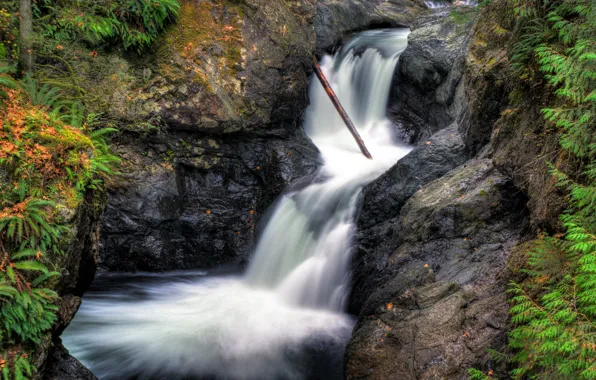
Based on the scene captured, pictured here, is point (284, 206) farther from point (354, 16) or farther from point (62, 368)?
point (354, 16)

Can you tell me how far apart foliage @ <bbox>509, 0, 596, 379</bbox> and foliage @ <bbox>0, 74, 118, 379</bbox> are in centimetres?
450

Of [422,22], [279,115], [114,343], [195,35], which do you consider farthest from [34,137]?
[422,22]

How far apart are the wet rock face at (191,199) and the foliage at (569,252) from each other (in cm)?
604

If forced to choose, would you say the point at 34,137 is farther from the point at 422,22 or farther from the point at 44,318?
the point at 422,22

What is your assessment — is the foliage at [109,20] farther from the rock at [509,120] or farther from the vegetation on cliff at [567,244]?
the vegetation on cliff at [567,244]

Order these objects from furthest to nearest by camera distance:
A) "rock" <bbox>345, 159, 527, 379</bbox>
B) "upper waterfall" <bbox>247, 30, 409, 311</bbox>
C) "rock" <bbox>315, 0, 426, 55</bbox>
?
"rock" <bbox>315, 0, 426, 55</bbox>, "upper waterfall" <bbox>247, 30, 409, 311</bbox>, "rock" <bbox>345, 159, 527, 379</bbox>

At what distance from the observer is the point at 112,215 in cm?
855

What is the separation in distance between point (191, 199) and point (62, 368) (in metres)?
4.76

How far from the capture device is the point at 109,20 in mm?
8070

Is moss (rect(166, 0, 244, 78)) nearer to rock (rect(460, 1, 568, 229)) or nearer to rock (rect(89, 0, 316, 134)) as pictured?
rock (rect(89, 0, 316, 134))

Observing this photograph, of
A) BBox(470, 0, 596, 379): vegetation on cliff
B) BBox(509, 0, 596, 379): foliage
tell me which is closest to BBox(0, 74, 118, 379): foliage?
BBox(470, 0, 596, 379): vegetation on cliff

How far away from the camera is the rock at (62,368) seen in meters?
4.68

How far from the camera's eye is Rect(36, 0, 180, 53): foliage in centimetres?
784

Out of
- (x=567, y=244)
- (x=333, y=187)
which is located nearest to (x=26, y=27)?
(x=333, y=187)
